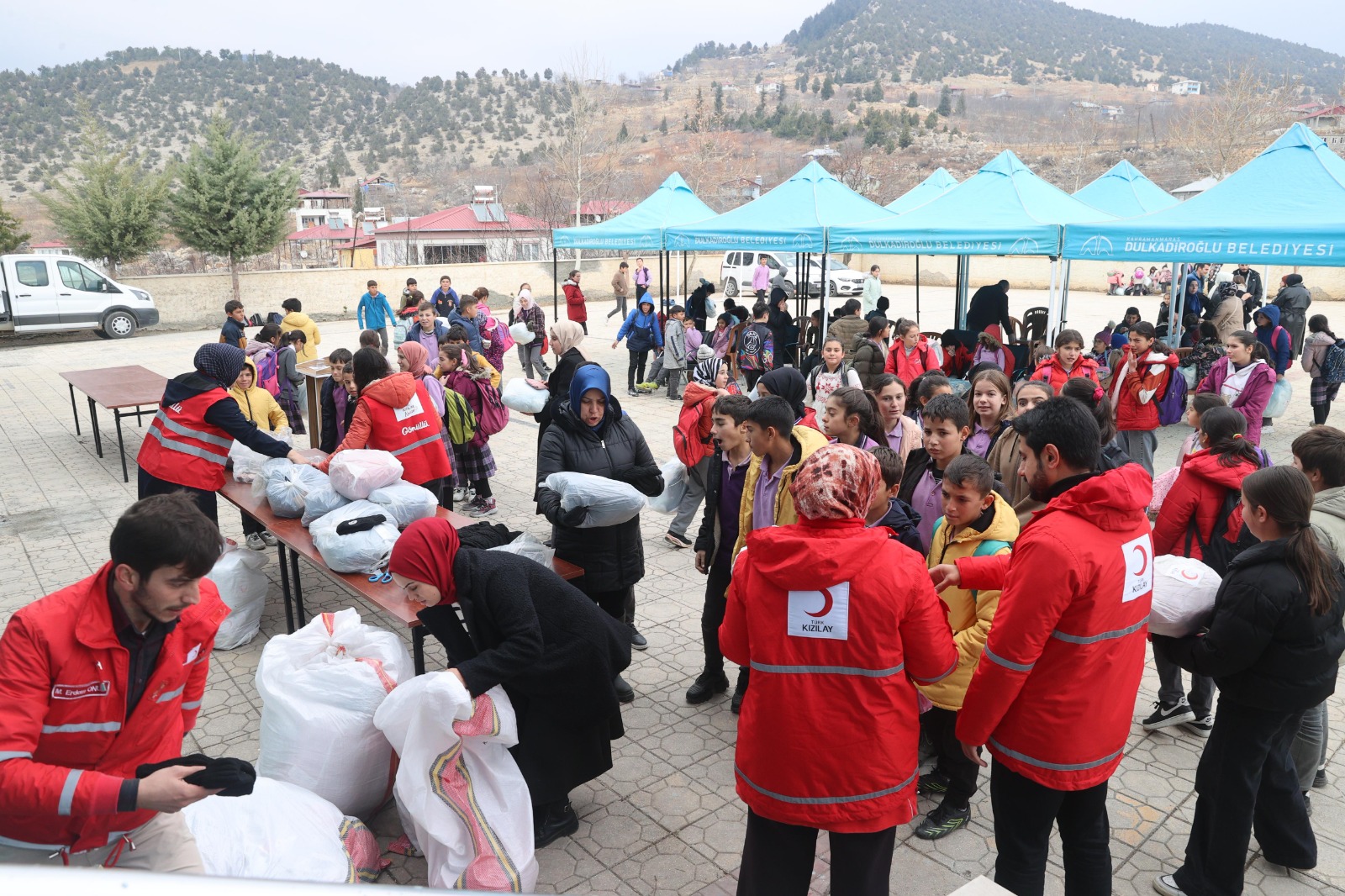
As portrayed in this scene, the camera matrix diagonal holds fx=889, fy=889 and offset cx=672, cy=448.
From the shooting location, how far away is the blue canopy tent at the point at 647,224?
14195 millimetres

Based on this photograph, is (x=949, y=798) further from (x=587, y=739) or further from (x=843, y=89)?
(x=843, y=89)

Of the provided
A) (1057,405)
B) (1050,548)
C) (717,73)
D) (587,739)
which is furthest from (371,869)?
(717,73)

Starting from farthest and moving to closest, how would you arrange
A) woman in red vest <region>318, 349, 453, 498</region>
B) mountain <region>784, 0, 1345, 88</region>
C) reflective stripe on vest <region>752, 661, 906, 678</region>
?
1. mountain <region>784, 0, 1345, 88</region>
2. woman in red vest <region>318, 349, 453, 498</region>
3. reflective stripe on vest <region>752, 661, 906, 678</region>

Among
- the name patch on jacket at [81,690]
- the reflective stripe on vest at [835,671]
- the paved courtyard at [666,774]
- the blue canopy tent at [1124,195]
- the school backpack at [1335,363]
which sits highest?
the blue canopy tent at [1124,195]

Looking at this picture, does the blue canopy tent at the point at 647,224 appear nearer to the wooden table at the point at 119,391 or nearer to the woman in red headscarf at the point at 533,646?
the wooden table at the point at 119,391

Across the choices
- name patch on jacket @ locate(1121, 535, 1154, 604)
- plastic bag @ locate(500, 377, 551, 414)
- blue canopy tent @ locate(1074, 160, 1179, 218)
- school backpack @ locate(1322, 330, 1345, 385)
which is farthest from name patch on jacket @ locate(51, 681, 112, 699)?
blue canopy tent @ locate(1074, 160, 1179, 218)

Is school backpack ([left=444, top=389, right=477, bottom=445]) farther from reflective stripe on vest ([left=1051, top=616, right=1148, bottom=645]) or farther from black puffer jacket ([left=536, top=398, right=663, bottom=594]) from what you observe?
reflective stripe on vest ([left=1051, top=616, right=1148, bottom=645])

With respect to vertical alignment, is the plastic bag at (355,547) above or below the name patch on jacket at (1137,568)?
below

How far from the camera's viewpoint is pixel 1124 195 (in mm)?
14812

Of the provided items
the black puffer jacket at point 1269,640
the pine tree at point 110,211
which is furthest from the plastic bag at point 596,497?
the pine tree at point 110,211

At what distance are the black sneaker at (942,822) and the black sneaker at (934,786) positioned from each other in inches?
6.0

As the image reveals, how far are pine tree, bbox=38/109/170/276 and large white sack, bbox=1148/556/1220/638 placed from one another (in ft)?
91.0

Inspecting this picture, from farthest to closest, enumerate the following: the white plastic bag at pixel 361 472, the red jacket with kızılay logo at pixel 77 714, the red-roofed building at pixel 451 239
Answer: the red-roofed building at pixel 451 239 → the white plastic bag at pixel 361 472 → the red jacket with kızılay logo at pixel 77 714

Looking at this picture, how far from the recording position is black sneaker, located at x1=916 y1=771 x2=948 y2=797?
3607 millimetres
